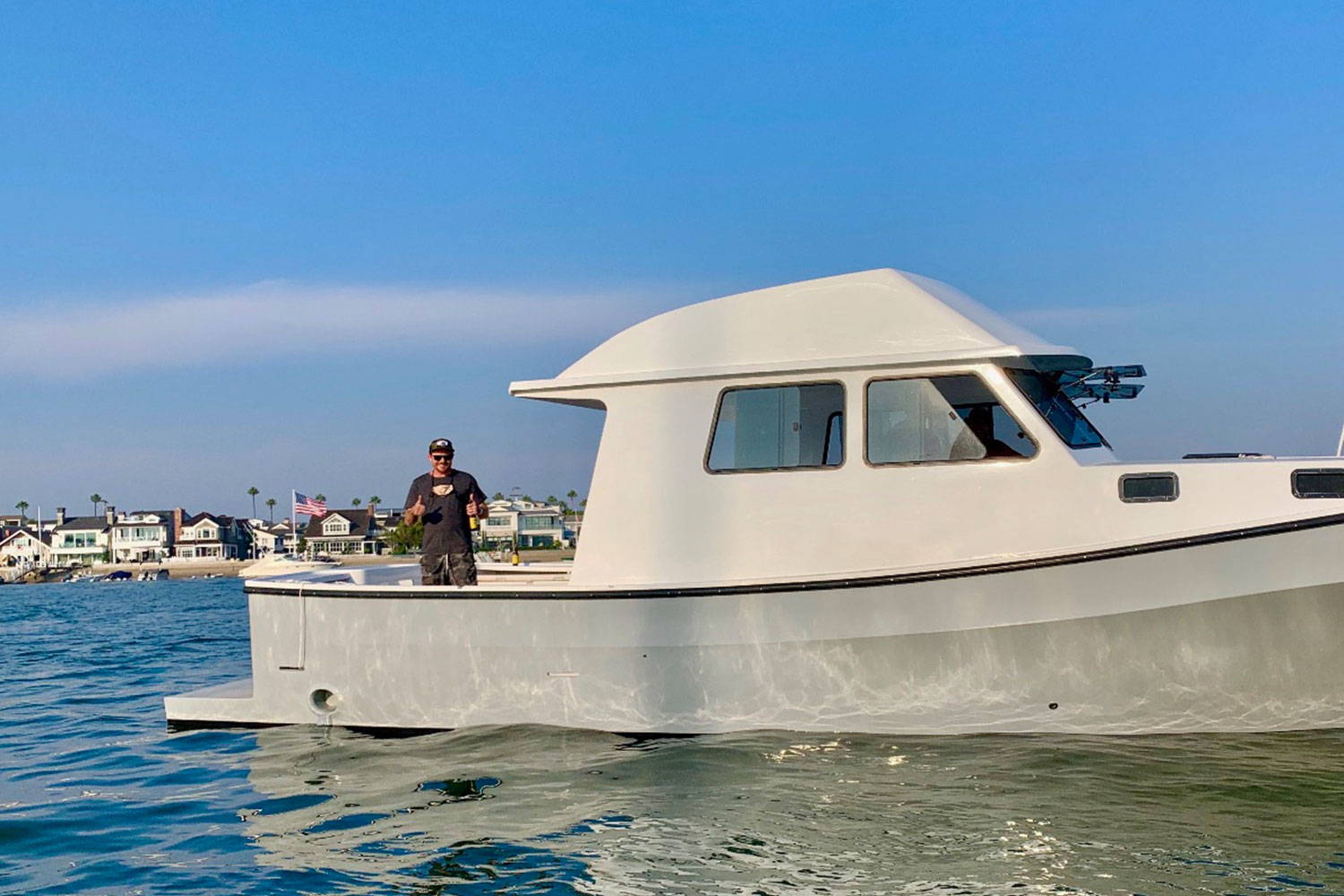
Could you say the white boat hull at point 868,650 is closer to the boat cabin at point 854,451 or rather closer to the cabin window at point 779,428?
the boat cabin at point 854,451

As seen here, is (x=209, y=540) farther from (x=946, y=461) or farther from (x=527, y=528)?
(x=946, y=461)

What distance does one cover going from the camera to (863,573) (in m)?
7.47

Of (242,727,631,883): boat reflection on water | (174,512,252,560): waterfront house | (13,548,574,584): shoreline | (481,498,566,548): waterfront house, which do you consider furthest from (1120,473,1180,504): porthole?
(174,512,252,560): waterfront house

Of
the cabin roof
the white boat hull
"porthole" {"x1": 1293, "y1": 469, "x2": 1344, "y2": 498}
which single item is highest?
the cabin roof

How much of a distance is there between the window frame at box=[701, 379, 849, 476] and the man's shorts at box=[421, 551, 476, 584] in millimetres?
1994

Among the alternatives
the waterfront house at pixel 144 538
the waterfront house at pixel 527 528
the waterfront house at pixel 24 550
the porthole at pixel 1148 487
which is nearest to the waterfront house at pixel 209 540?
the waterfront house at pixel 144 538

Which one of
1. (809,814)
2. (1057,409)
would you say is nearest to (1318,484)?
(1057,409)

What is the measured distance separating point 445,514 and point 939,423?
3680mm

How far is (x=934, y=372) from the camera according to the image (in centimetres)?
763

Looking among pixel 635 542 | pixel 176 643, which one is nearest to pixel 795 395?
pixel 635 542

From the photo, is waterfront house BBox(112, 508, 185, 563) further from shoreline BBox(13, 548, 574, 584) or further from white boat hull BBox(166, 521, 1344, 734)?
white boat hull BBox(166, 521, 1344, 734)

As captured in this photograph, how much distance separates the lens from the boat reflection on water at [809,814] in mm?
5305

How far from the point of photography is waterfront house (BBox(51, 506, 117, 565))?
127m

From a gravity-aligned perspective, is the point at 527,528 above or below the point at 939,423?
below
